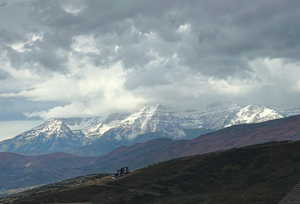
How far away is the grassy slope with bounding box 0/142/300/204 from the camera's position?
312 ft

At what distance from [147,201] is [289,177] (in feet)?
108

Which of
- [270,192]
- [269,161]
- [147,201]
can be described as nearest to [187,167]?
[269,161]

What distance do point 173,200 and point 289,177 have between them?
91.1ft

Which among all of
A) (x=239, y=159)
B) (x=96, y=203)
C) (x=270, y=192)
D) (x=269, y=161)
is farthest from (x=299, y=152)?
(x=96, y=203)

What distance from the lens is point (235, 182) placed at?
112 meters

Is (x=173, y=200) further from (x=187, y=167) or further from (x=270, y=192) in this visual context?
(x=187, y=167)

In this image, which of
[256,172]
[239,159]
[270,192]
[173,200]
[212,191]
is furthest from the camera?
[239,159]

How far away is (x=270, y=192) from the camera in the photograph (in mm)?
86375

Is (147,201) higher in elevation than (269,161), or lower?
lower

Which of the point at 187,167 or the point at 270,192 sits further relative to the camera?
the point at 187,167

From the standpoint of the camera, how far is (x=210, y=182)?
117 meters

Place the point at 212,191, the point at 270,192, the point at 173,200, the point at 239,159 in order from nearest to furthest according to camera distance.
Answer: the point at 270,192 < the point at 173,200 < the point at 212,191 < the point at 239,159

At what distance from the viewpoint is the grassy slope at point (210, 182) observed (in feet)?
312

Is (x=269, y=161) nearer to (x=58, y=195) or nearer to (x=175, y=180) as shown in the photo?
(x=175, y=180)
